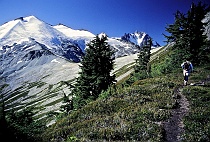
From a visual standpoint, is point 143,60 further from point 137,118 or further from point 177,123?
point 177,123

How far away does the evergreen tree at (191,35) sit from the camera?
132ft

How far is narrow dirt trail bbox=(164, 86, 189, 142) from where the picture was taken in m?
14.0

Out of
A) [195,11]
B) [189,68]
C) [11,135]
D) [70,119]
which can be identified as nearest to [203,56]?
[195,11]

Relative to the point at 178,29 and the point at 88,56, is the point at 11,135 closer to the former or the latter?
the point at 88,56

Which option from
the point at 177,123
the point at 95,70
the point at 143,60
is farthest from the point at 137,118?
the point at 143,60

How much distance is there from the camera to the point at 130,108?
19.6 m

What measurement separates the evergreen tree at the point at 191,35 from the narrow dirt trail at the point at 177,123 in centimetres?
2094

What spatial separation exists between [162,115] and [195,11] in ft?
96.1

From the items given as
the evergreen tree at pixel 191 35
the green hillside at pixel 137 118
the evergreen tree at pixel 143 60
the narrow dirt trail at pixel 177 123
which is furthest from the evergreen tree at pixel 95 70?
the evergreen tree at pixel 143 60

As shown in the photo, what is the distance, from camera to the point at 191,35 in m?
40.9

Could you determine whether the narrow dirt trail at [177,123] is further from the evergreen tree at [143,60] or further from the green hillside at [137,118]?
the evergreen tree at [143,60]

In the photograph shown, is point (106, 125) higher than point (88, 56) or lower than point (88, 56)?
lower

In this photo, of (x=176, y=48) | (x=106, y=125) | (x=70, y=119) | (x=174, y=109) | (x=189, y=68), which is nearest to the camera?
(x=106, y=125)

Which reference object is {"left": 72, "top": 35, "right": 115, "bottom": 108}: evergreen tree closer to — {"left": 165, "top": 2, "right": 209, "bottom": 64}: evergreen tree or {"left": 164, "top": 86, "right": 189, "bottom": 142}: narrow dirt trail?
{"left": 165, "top": 2, "right": 209, "bottom": 64}: evergreen tree
